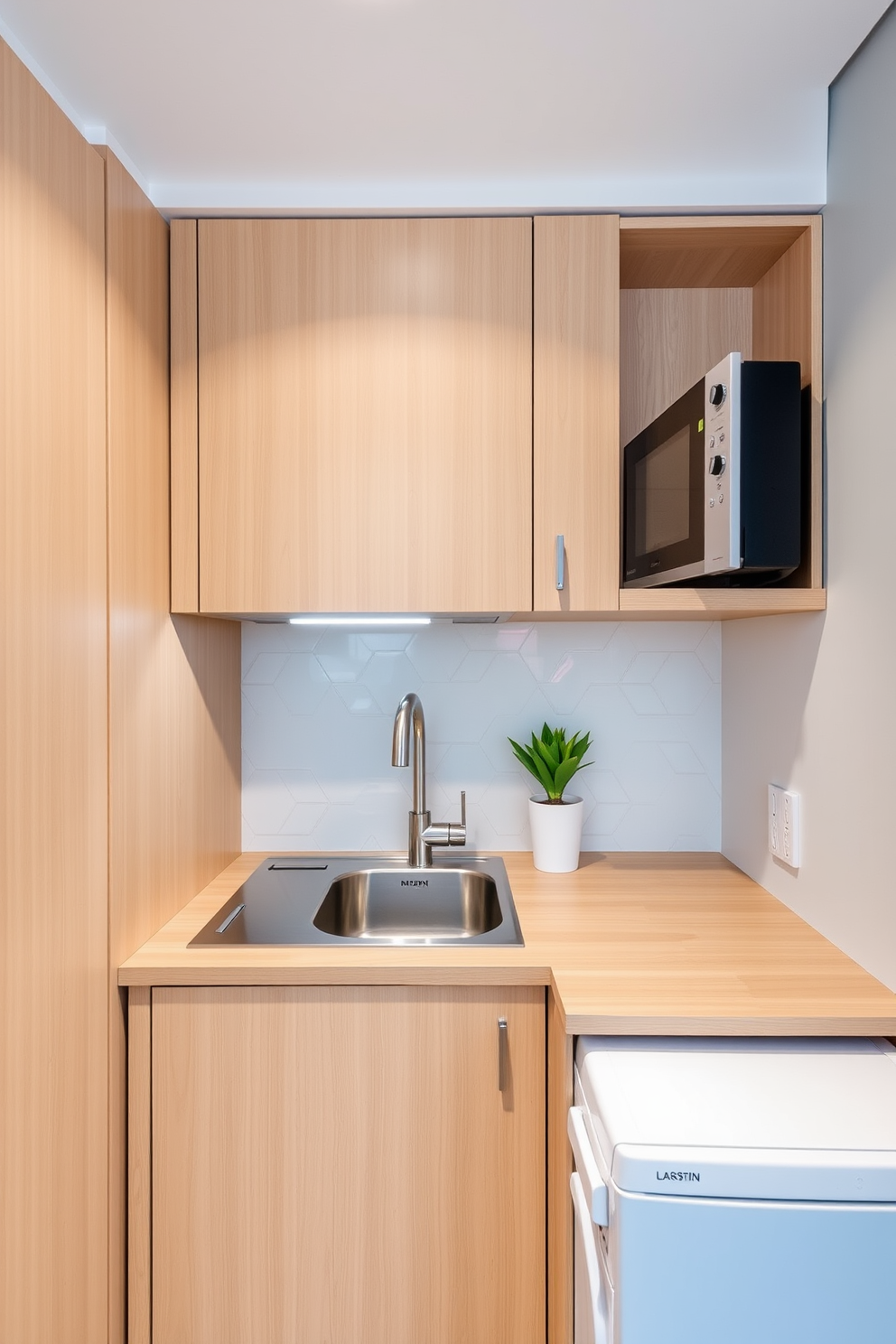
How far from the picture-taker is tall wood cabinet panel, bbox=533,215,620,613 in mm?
1572

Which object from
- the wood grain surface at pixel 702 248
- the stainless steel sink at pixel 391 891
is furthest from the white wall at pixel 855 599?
the stainless steel sink at pixel 391 891

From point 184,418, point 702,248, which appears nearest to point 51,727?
point 184,418

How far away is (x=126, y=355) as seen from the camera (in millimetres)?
1393

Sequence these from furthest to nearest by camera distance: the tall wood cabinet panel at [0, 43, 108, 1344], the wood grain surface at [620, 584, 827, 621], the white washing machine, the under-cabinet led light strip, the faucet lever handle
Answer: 1. the faucet lever handle
2. the under-cabinet led light strip
3. the wood grain surface at [620, 584, 827, 621]
4. the tall wood cabinet panel at [0, 43, 108, 1344]
5. the white washing machine

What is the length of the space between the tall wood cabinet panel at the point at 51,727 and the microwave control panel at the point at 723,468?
0.94 metres

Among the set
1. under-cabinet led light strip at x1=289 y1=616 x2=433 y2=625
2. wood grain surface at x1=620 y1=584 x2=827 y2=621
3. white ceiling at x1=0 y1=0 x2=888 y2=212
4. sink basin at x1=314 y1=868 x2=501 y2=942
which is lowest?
sink basin at x1=314 y1=868 x2=501 y2=942

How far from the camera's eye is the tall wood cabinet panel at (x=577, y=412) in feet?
5.16

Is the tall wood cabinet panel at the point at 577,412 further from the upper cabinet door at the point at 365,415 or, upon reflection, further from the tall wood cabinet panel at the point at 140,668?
the tall wood cabinet panel at the point at 140,668

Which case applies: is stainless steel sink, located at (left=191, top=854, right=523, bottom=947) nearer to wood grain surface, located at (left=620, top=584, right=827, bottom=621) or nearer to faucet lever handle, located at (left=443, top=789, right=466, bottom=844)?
faucet lever handle, located at (left=443, top=789, right=466, bottom=844)

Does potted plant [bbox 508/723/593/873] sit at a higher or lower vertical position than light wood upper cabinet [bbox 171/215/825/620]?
lower

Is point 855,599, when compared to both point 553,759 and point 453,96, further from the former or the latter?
point 453,96

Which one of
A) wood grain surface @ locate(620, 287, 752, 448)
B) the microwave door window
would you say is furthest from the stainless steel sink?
wood grain surface @ locate(620, 287, 752, 448)

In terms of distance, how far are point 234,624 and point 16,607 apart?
37.7 inches

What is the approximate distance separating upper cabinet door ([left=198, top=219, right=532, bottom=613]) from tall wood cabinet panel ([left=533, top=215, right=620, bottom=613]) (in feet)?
0.10
